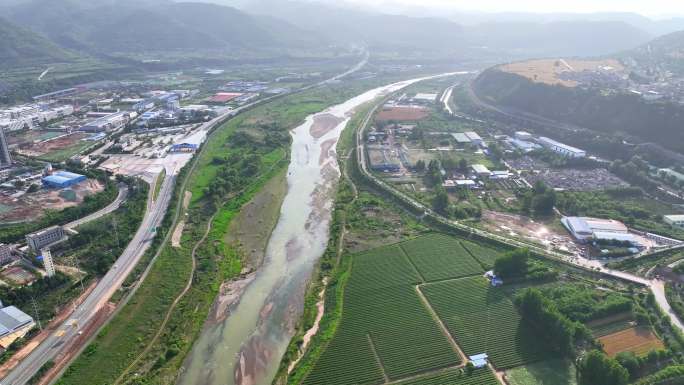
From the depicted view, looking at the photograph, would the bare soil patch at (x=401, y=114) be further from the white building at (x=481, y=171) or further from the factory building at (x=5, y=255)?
the factory building at (x=5, y=255)

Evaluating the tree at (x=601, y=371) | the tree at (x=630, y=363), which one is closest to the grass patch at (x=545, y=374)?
the tree at (x=601, y=371)

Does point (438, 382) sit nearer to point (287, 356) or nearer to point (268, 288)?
point (287, 356)

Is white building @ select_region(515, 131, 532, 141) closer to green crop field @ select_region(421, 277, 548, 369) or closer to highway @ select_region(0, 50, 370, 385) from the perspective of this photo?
green crop field @ select_region(421, 277, 548, 369)

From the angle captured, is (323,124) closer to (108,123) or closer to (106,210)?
(108,123)

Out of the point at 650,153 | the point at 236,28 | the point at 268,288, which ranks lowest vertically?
the point at 268,288

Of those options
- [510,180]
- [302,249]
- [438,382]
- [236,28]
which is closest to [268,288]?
[302,249]

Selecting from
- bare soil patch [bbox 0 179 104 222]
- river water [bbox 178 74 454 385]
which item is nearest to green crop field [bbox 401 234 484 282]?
river water [bbox 178 74 454 385]
